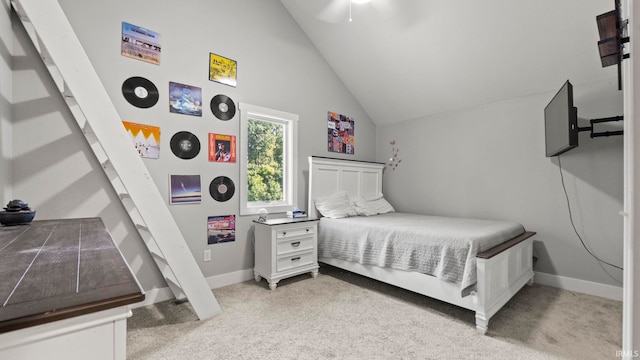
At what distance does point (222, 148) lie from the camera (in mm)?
2824

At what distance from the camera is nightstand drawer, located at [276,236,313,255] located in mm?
2810

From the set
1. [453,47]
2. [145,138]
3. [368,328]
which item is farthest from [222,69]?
[368,328]

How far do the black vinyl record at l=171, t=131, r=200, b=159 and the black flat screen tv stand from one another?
10.7ft

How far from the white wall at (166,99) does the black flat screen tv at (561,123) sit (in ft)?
8.15

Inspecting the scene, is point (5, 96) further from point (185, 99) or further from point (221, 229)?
point (221, 229)

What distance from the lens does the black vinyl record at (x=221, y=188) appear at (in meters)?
2.76

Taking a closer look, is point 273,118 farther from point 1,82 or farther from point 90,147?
point 1,82

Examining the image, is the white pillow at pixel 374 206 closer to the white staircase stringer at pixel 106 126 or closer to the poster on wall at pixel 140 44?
the white staircase stringer at pixel 106 126

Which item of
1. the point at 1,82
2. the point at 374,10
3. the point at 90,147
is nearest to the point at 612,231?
the point at 374,10

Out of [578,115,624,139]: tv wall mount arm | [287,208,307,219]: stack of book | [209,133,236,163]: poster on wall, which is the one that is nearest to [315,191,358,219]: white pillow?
[287,208,307,219]: stack of book

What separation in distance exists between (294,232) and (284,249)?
0.21 meters

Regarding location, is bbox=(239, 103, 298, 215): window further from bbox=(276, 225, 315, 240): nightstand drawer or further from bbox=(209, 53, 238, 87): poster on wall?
bbox=(276, 225, 315, 240): nightstand drawer

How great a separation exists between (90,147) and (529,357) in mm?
3379

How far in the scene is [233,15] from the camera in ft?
9.58
